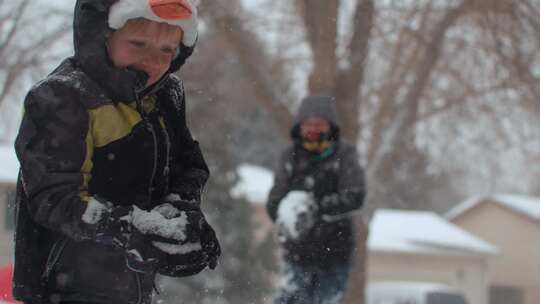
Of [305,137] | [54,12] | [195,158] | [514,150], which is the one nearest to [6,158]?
[54,12]

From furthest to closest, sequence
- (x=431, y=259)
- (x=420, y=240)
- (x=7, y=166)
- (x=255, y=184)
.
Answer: (x=420, y=240) → (x=431, y=259) → (x=255, y=184) → (x=7, y=166)

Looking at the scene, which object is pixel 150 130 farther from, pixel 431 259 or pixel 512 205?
pixel 512 205

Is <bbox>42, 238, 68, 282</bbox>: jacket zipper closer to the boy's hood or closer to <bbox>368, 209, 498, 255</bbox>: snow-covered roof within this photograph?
→ the boy's hood

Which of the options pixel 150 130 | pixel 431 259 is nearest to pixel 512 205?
pixel 431 259

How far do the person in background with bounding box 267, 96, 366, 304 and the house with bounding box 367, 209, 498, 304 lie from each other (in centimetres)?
2064

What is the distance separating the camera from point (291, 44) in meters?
13.2

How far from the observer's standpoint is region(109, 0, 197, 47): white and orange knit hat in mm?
2160

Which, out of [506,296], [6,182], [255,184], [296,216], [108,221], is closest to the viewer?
[108,221]

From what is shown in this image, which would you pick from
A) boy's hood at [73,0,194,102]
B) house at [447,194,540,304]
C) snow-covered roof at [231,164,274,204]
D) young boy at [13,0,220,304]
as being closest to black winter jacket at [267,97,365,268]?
young boy at [13,0,220,304]

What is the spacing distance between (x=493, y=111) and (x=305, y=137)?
884 cm

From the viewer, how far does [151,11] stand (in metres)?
2.17

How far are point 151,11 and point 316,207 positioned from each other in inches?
118

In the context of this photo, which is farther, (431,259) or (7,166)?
(431,259)

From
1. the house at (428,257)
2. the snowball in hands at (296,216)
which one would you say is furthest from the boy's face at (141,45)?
the house at (428,257)
